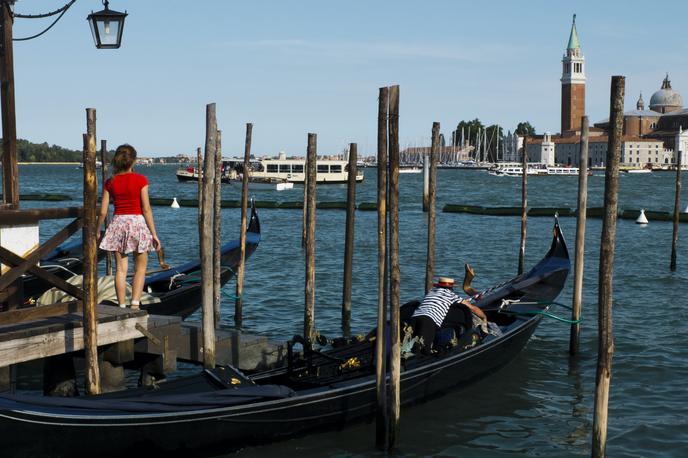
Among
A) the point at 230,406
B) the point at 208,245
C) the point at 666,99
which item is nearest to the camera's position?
the point at 230,406

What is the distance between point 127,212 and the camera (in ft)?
20.5

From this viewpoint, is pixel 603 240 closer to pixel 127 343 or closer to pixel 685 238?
pixel 127 343

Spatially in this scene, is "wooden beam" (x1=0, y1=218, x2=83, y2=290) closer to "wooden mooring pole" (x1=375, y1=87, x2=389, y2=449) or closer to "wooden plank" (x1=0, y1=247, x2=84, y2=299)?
"wooden plank" (x1=0, y1=247, x2=84, y2=299)

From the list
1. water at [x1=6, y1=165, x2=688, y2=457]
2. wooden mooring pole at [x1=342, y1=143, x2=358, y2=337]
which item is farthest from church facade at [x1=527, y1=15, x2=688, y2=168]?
Answer: wooden mooring pole at [x1=342, y1=143, x2=358, y2=337]

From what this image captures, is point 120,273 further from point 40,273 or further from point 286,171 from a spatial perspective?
point 286,171

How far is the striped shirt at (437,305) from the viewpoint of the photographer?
7043mm

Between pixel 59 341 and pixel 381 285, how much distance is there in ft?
7.20

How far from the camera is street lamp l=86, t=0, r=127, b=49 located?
6207mm

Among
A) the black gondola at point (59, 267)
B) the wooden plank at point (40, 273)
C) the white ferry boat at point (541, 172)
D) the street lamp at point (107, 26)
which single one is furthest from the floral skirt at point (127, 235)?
the white ferry boat at point (541, 172)

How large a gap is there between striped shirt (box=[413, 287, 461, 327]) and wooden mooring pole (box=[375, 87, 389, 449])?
842mm

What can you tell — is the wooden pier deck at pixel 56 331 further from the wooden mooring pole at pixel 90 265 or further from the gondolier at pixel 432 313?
the gondolier at pixel 432 313

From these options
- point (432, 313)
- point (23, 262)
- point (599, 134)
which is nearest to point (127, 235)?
point (23, 262)

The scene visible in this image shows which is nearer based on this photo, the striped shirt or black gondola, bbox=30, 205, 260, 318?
the striped shirt

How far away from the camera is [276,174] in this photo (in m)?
55.6
